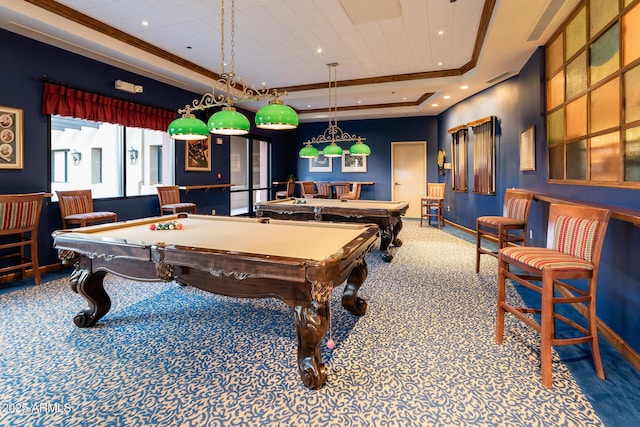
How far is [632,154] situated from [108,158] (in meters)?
6.64

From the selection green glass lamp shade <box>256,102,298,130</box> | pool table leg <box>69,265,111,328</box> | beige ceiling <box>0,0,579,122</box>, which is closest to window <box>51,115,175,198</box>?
beige ceiling <box>0,0,579,122</box>

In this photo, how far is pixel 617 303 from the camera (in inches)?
99.7

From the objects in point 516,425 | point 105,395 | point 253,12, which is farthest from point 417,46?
point 105,395

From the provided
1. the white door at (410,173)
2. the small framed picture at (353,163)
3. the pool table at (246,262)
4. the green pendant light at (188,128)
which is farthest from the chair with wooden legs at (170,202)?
the white door at (410,173)

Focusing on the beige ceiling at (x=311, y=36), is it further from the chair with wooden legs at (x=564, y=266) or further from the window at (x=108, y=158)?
the chair with wooden legs at (x=564, y=266)

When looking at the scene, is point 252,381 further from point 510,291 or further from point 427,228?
point 427,228

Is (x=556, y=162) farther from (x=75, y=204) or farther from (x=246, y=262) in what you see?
(x=75, y=204)

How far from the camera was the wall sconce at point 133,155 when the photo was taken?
20.1 feet

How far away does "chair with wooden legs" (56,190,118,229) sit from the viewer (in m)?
4.39

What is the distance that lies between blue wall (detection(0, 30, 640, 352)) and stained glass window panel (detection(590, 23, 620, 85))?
96cm

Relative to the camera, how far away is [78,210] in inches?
184

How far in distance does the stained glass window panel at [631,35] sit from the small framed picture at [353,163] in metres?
7.96

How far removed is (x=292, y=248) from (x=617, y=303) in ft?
7.85

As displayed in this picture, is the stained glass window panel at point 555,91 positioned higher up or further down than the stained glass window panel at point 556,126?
higher up
